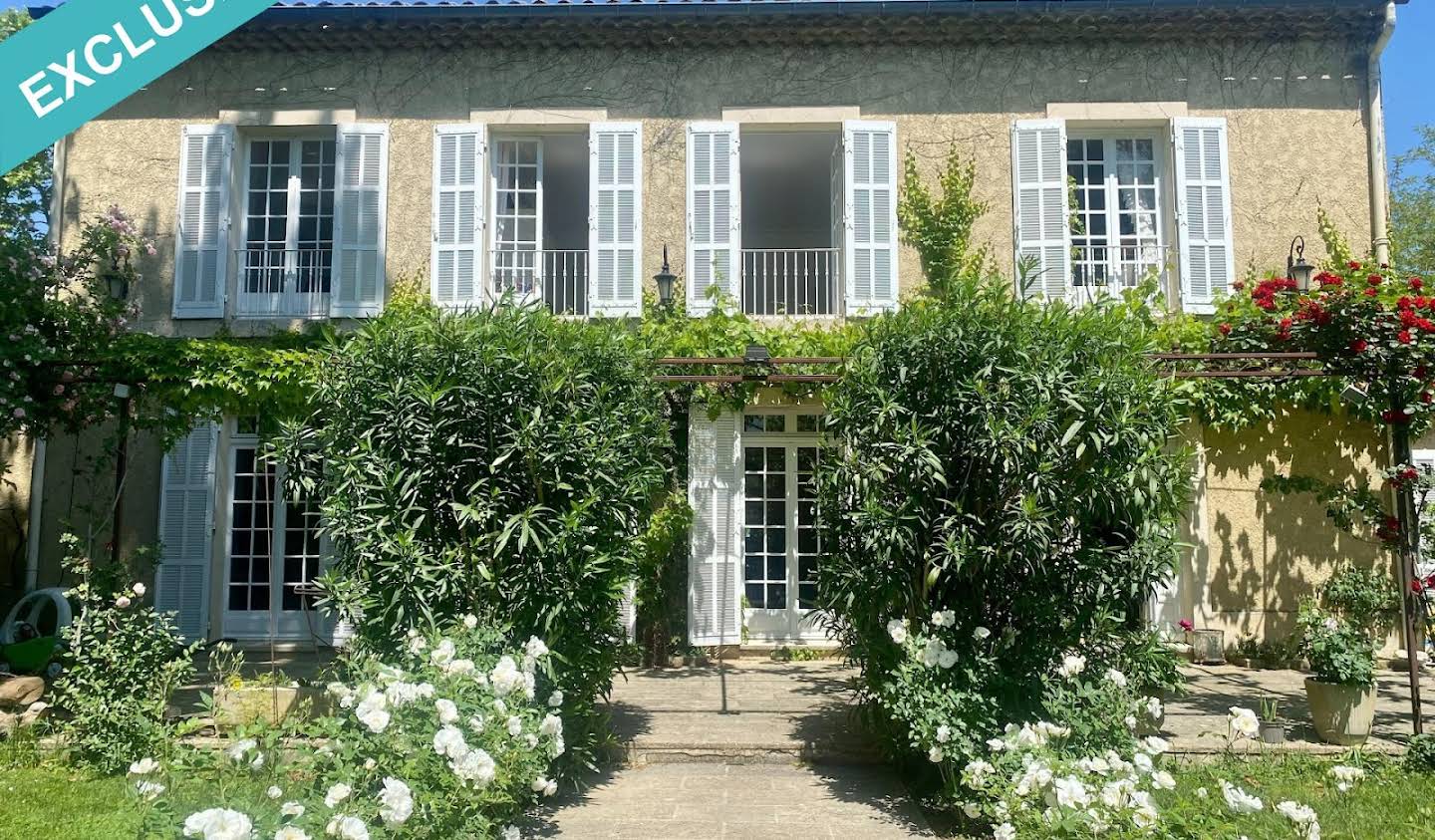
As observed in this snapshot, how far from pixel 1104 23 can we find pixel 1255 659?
6.06m

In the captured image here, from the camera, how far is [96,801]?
4.79 metres

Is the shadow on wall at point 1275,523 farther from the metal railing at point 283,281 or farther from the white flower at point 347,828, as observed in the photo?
the metal railing at point 283,281

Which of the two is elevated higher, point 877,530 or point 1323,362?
point 1323,362

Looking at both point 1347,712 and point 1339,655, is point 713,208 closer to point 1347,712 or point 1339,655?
point 1339,655

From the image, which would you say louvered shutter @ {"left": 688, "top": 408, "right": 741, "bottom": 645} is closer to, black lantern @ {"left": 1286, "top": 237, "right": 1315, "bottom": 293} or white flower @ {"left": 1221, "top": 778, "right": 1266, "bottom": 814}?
black lantern @ {"left": 1286, "top": 237, "right": 1315, "bottom": 293}

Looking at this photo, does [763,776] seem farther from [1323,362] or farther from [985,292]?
[1323,362]

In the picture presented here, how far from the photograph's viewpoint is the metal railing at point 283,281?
9273mm

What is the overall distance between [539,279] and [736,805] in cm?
595

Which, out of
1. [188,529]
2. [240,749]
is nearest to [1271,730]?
[240,749]

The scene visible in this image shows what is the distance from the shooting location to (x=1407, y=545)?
590cm

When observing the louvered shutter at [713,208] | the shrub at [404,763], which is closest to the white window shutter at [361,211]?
the louvered shutter at [713,208]

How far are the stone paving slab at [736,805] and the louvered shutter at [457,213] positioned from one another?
Result: 17.4ft

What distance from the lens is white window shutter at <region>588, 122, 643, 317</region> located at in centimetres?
909

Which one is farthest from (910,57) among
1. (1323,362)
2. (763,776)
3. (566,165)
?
(763,776)
